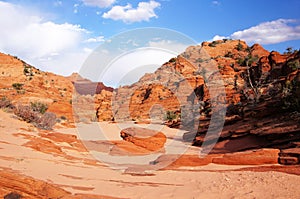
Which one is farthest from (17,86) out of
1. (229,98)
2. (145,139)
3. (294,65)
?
(294,65)

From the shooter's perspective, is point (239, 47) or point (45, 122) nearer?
point (45, 122)

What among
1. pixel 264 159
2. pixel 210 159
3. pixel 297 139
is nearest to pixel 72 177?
pixel 210 159

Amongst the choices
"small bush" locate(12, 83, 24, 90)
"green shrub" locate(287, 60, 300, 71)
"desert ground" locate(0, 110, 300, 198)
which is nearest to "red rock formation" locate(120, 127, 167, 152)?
"desert ground" locate(0, 110, 300, 198)

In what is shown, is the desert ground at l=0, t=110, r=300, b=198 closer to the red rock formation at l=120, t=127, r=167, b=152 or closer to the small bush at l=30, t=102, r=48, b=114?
the red rock formation at l=120, t=127, r=167, b=152

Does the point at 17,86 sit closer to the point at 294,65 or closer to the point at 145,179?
the point at 145,179

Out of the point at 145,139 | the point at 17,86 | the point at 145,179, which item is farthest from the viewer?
the point at 17,86

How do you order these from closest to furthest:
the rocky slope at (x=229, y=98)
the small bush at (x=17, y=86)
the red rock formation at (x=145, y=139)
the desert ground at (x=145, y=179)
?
1. the desert ground at (x=145, y=179)
2. the rocky slope at (x=229, y=98)
3. the red rock formation at (x=145, y=139)
4. the small bush at (x=17, y=86)

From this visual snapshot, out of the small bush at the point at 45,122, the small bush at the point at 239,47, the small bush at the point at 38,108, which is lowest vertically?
the small bush at the point at 45,122

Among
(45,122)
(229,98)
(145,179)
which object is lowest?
(145,179)

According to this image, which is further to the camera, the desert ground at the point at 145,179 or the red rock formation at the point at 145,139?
the red rock formation at the point at 145,139

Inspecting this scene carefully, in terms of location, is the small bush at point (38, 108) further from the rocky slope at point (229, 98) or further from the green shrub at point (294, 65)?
the green shrub at point (294, 65)

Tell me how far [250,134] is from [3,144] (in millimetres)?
12429

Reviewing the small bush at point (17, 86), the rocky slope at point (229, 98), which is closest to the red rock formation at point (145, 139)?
the rocky slope at point (229, 98)

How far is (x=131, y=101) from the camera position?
54.3m
